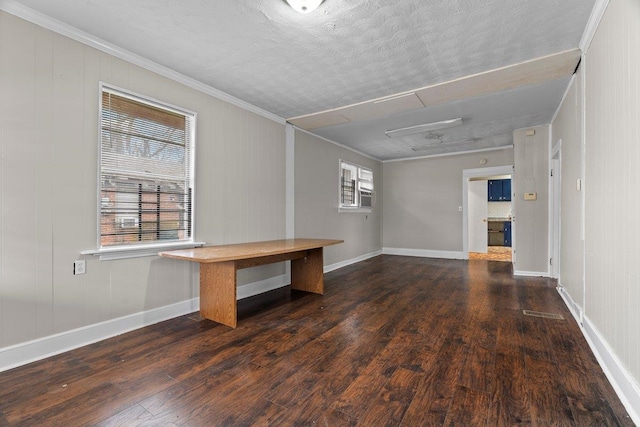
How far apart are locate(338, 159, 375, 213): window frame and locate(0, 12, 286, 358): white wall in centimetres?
348

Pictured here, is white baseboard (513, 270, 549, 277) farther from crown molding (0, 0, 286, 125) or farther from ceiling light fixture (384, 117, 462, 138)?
crown molding (0, 0, 286, 125)

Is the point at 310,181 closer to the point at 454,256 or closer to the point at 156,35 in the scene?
the point at 156,35

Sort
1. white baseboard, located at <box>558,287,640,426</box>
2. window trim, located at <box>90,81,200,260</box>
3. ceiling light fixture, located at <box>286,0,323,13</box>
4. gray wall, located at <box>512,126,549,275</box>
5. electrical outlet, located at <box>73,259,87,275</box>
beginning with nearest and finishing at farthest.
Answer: white baseboard, located at <box>558,287,640,426</box>
ceiling light fixture, located at <box>286,0,323,13</box>
electrical outlet, located at <box>73,259,87,275</box>
window trim, located at <box>90,81,200,260</box>
gray wall, located at <box>512,126,549,275</box>

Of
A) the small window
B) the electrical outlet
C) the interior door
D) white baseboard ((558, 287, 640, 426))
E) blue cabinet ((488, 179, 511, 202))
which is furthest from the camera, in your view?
blue cabinet ((488, 179, 511, 202))

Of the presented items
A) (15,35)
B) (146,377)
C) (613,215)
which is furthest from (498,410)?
(15,35)

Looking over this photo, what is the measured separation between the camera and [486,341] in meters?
2.51

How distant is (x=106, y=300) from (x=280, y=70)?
2.72m

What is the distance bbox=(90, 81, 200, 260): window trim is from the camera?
2.54 meters

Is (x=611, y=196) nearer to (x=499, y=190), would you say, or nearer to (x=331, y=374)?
(x=331, y=374)

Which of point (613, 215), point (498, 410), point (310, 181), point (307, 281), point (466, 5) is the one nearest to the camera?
point (498, 410)

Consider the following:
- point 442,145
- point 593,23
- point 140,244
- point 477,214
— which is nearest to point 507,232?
point 477,214

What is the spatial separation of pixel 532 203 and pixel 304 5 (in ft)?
16.0

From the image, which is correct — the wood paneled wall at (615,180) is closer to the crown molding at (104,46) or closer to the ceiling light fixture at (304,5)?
the ceiling light fixture at (304,5)

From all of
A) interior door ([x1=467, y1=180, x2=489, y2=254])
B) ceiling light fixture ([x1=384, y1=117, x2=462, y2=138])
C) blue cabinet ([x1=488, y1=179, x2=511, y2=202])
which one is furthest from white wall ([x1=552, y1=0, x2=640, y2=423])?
blue cabinet ([x1=488, y1=179, x2=511, y2=202])
